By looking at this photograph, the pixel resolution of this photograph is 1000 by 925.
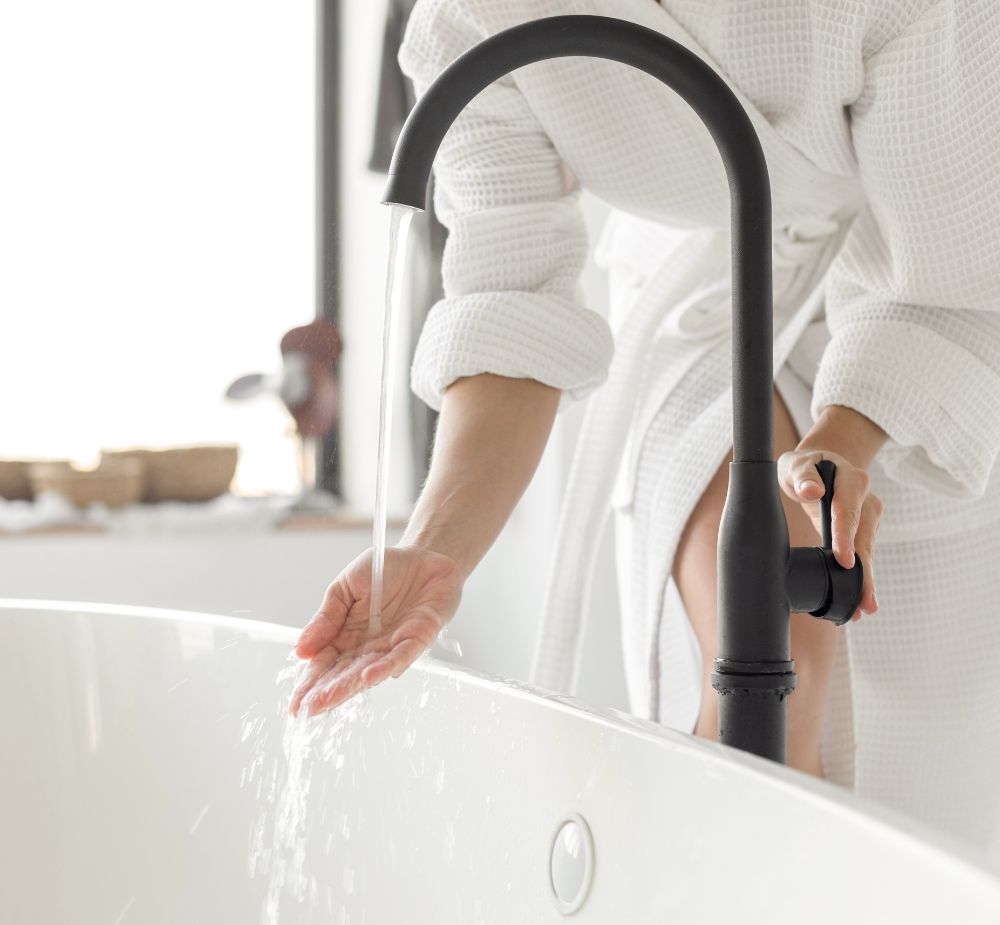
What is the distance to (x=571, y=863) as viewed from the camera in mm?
803

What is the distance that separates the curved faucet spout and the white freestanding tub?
0.21 metres

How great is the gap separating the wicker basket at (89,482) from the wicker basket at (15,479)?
0.14ft

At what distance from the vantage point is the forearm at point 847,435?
87 centimetres

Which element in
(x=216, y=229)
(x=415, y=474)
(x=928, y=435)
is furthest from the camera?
(x=216, y=229)

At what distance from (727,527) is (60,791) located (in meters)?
0.82

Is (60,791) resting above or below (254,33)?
below

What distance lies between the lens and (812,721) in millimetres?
996

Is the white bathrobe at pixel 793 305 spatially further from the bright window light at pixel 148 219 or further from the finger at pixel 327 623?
the bright window light at pixel 148 219

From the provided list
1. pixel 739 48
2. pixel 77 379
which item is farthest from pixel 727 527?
pixel 77 379

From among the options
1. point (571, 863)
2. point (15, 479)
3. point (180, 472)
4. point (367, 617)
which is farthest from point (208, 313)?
point (571, 863)

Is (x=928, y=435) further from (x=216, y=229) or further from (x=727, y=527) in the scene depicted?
(x=216, y=229)

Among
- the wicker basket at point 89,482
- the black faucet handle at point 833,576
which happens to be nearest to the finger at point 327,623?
the black faucet handle at point 833,576

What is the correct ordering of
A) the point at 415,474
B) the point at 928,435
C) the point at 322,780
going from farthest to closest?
1. the point at 415,474
2. the point at 322,780
3. the point at 928,435

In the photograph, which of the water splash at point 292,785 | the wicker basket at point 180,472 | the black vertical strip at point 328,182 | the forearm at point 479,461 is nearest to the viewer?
the forearm at point 479,461
